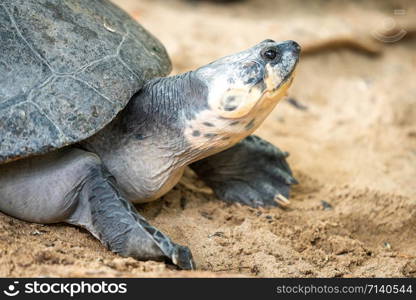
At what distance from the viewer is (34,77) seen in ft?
8.36

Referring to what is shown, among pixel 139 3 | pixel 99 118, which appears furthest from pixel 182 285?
pixel 139 3

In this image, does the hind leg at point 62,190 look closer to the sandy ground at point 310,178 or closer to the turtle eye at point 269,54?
the sandy ground at point 310,178

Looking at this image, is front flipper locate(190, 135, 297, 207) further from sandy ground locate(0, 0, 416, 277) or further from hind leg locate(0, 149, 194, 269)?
hind leg locate(0, 149, 194, 269)

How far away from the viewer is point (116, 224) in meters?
2.50

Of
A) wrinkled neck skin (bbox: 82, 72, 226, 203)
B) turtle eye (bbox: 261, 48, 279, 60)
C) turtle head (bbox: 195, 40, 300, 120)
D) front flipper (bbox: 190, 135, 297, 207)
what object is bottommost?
front flipper (bbox: 190, 135, 297, 207)

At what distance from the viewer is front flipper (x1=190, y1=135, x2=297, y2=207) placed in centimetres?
338

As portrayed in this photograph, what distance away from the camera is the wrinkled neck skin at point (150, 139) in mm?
2770

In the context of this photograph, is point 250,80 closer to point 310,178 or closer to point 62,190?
point 62,190

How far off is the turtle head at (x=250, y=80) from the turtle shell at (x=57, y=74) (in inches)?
17.1

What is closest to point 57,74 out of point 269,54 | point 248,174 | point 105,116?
point 105,116

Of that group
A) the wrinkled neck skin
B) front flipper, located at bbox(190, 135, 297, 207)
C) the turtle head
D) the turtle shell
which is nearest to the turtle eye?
the turtle head

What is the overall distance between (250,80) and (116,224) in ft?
2.89

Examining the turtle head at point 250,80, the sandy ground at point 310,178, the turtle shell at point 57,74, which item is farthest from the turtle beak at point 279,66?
the sandy ground at point 310,178

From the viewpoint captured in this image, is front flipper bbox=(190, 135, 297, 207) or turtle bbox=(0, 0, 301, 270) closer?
turtle bbox=(0, 0, 301, 270)
